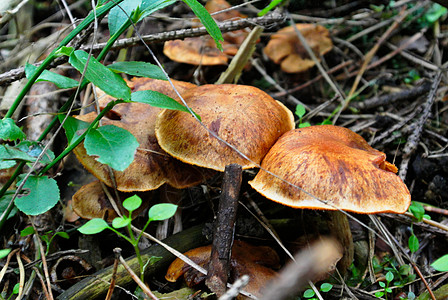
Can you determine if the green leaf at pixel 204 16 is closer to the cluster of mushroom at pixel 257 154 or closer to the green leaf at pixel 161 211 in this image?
the cluster of mushroom at pixel 257 154

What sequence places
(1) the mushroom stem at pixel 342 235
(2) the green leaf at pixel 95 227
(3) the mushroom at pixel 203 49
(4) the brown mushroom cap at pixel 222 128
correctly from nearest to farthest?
(2) the green leaf at pixel 95 227 < (4) the brown mushroom cap at pixel 222 128 < (1) the mushroom stem at pixel 342 235 < (3) the mushroom at pixel 203 49

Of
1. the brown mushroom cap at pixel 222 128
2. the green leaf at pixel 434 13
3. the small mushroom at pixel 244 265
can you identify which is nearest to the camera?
the small mushroom at pixel 244 265

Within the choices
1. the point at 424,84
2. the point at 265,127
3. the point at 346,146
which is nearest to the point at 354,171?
the point at 346,146

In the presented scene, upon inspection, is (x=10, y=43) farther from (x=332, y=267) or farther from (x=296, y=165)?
(x=332, y=267)

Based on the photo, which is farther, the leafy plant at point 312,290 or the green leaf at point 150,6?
the leafy plant at point 312,290

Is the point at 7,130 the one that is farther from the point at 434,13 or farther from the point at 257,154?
the point at 434,13

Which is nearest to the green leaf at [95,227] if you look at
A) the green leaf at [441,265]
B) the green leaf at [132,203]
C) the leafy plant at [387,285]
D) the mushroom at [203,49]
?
the green leaf at [132,203]

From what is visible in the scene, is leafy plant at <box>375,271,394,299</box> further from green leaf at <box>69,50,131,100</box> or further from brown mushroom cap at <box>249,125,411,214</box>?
green leaf at <box>69,50,131,100</box>
